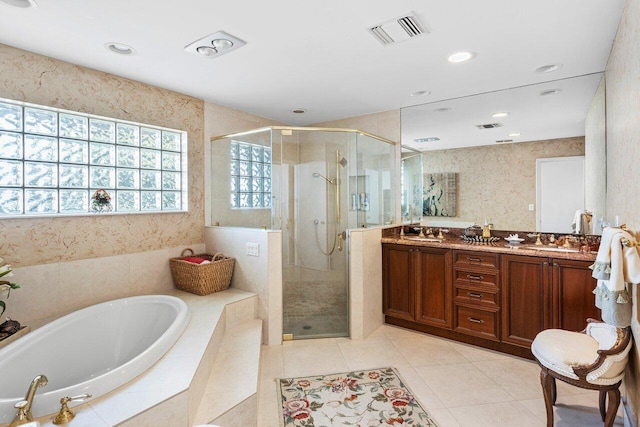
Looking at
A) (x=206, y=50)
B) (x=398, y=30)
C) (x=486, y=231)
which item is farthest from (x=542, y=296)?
(x=206, y=50)

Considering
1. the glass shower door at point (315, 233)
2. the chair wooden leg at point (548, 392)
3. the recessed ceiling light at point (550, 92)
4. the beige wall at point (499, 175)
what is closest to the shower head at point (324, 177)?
the glass shower door at point (315, 233)

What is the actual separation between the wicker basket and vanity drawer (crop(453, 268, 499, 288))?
7.23 ft

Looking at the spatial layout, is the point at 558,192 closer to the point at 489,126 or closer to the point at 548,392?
the point at 489,126

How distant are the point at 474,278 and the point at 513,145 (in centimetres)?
139

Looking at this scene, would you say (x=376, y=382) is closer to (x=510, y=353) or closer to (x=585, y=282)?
(x=510, y=353)

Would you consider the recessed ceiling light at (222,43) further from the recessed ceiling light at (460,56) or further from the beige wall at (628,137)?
the beige wall at (628,137)

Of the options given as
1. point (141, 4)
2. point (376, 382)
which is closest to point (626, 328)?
point (376, 382)

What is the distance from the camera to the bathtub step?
178cm

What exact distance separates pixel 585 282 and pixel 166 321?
326 cm

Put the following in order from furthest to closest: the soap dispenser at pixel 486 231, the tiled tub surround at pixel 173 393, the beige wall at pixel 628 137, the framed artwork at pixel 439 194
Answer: the framed artwork at pixel 439 194 → the soap dispenser at pixel 486 231 → the beige wall at pixel 628 137 → the tiled tub surround at pixel 173 393

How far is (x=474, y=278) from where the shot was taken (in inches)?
116

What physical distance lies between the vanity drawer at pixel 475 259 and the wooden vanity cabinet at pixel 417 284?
80 millimetres

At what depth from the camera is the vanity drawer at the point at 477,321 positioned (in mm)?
2869

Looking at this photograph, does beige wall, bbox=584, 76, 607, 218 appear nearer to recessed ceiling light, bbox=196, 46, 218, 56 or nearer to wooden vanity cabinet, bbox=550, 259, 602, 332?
wooden vanity cabinet, bbox=550, 259, 602, 332
